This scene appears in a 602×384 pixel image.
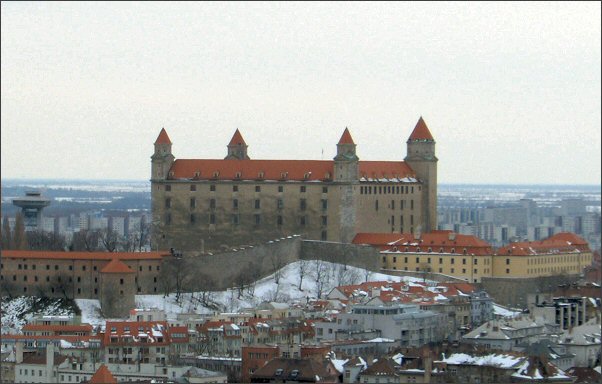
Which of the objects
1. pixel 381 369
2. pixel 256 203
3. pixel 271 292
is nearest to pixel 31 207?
pixel 256 203

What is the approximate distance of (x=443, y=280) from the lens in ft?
359

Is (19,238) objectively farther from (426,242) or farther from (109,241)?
(426,242)

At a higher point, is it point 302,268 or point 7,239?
point 7,239

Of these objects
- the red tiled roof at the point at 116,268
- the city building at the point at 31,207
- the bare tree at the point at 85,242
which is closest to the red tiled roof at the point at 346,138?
the bare tree at the point at 85,242

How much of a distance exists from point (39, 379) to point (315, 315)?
19213mm

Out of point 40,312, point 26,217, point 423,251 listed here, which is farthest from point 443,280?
point 26,217

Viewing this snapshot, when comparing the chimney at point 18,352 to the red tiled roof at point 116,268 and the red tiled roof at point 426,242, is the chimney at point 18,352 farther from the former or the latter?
the red tiled roof at point 426,242

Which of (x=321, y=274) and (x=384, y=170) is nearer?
(x=321, y=274)

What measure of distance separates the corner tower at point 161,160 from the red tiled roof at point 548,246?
58.4 ft

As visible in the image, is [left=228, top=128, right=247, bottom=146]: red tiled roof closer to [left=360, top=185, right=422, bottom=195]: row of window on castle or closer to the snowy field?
[left=360, top=185, right=422, bottom=195]: row of window on castle

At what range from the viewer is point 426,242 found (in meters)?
112

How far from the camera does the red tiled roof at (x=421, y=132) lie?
119 meters

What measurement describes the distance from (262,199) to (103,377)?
131 ft

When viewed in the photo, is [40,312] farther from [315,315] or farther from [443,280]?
[443,280]
